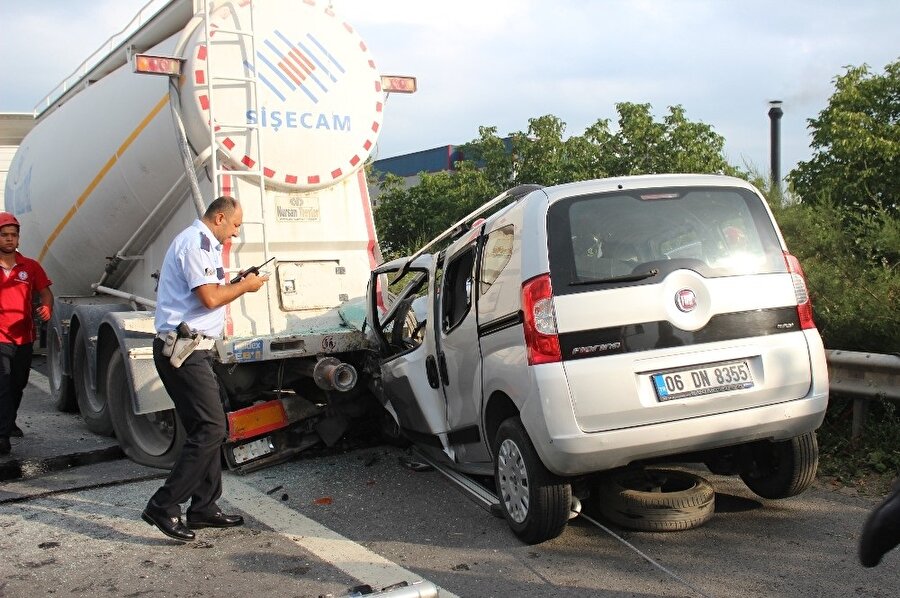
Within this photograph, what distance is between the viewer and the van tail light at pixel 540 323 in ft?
13.9

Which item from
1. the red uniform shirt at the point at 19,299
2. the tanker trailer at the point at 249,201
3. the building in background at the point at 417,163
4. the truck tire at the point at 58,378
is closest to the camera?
the tanker trailer at the point at 249,201

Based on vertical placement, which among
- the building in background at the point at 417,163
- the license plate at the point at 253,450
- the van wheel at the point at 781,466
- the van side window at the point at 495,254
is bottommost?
the license plate at the point at 253,450

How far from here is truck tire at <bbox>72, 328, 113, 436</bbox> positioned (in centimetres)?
771

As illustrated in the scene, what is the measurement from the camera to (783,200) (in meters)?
8.58

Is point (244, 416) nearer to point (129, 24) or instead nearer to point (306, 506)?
point (306, 506)

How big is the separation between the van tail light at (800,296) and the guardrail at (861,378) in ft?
4.45

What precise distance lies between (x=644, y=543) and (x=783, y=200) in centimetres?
508

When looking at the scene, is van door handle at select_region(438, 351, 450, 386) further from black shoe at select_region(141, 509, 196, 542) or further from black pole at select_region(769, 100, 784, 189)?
black pole at select_region(769, 100, 784, 189)

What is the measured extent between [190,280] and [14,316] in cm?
315

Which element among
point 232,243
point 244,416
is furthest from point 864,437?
point 232,243

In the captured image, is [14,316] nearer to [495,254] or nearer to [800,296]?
[495,254]

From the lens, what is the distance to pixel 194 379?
16.3 feet

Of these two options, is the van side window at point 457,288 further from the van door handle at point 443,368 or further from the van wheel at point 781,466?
the van wheel at point 781,466

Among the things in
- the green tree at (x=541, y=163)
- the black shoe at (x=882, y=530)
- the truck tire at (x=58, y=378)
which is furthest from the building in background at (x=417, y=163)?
the black shoe at (x=882, y=530)
